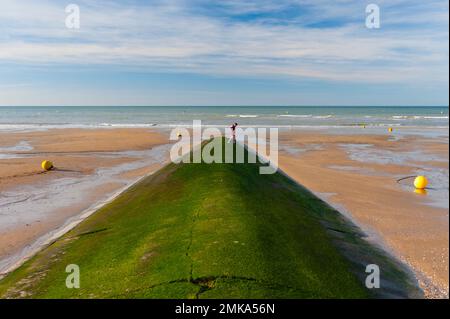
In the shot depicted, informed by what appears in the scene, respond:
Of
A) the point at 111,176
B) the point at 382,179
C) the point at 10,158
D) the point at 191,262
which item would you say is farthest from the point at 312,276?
the point at 10,158

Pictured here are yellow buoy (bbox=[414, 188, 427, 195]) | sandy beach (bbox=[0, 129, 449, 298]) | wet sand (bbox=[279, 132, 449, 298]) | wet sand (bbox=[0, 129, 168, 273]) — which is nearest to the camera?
wet sand (bbox=[279, 132, 449, 298])

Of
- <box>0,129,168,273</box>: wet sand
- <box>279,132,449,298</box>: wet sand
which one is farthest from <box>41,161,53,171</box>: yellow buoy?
<box>279,132,449,298</box>: wet sand

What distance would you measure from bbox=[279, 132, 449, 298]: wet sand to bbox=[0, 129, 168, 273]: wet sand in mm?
11171

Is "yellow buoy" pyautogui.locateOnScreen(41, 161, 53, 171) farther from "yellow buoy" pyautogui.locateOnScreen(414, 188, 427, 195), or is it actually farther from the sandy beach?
"yellow buoy" pyautogui.locateOnScreen(414, 188, 427, 195)

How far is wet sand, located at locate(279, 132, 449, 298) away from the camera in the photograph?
35.9 ft

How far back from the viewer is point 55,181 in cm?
2428

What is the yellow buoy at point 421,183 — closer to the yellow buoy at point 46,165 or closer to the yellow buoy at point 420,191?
the yellow buoy at point 420,191

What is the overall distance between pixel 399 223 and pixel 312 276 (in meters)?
8.76

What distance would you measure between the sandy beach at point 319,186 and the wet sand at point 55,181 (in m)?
0.04

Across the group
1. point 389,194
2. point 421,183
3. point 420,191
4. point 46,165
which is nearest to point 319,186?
point 389,194

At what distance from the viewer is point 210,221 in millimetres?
10648

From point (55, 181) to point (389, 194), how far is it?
62.3ft

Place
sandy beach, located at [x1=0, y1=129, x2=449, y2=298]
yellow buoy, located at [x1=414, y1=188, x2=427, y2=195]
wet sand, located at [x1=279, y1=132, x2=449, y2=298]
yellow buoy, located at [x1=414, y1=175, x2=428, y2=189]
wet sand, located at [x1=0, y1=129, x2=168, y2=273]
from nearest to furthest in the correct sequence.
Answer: wet sand, located at [x1=279, y1=132, x2=449, y2=298] < sandy beach, located at [x1=0, y1=129, x2=449, y2=298] < wet sand, located at [x1=0, y1=129, x2=168, y2=273] < yellow buoy, located at [x1=414, y1=188, x2=427, y2=195] < yellow buoy, located at [x1=414, y1=175, x2=428, y2=189]
